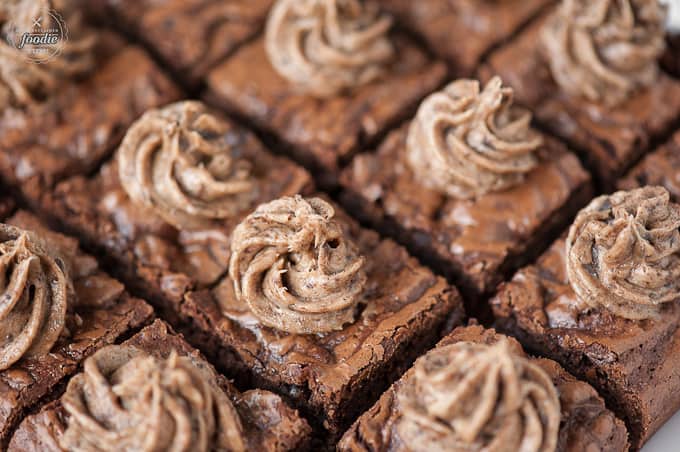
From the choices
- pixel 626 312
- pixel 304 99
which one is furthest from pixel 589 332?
pixel 304 99

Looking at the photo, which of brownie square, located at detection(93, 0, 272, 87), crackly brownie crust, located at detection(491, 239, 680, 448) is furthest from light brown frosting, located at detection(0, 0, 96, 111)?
crackly brownie crust, located at detection(491, 239, 680, 448)

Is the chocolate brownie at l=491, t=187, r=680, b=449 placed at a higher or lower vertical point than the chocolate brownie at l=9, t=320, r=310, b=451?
higher

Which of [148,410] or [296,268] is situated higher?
[296,268]

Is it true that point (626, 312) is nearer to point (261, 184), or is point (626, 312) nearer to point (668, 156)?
point (668, 156)

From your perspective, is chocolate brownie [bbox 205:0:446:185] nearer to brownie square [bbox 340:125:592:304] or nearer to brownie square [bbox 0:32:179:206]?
brownie square [bbox 340:125:592:304]

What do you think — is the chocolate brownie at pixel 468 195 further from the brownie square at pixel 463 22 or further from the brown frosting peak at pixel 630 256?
the brownie square at pixel 463 22

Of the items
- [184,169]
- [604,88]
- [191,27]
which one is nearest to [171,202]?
[184,169]

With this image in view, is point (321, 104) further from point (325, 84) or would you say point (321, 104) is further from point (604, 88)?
point (604, 88)

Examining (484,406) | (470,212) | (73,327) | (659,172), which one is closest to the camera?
(484,406)
